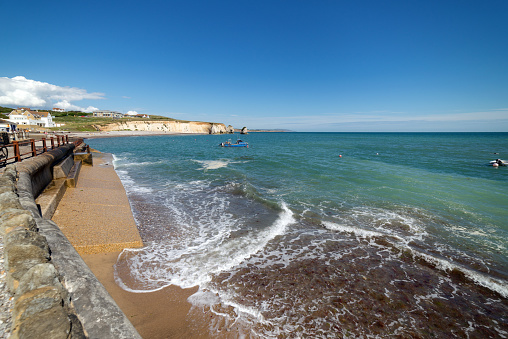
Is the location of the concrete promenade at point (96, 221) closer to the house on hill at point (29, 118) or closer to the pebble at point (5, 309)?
the pebble at point (5, 309)

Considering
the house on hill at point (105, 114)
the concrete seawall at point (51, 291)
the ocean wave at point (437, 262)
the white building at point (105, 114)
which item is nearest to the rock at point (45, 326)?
→ the concrete seawall at point (51, 291)

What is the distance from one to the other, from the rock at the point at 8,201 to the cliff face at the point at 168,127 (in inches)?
4167

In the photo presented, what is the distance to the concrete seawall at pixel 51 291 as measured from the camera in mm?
2025

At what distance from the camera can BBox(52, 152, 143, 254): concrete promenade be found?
6562 millimetres

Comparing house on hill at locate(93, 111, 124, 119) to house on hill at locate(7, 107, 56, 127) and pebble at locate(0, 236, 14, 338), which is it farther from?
pebble at locate(0, 236, 14, 338)

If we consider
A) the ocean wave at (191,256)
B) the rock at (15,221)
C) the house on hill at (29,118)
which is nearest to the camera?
the rock at (15,221)

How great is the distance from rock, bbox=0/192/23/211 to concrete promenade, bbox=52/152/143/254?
1961 millimetres

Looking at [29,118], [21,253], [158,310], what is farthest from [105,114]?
[21,253]

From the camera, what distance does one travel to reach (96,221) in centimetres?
786

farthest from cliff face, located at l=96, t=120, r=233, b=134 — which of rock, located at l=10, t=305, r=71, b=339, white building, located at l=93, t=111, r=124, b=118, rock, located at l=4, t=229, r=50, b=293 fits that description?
rock, located at l=10, t=305, r=71, b=339

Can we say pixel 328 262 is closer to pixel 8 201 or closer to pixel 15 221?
pixel 15 221

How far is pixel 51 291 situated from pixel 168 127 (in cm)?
13495

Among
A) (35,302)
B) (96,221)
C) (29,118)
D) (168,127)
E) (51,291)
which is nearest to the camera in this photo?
(35,302)

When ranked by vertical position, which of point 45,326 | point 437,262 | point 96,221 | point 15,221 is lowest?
point 437,262
